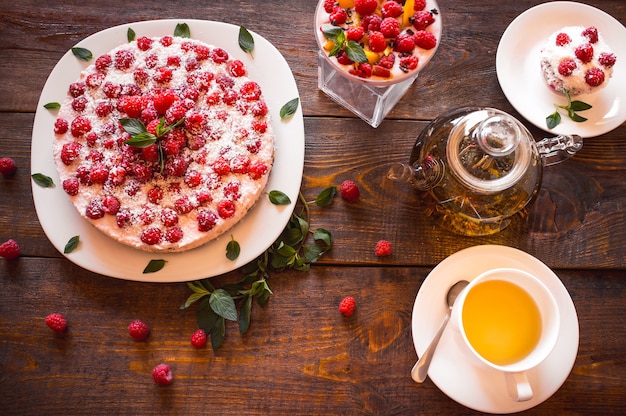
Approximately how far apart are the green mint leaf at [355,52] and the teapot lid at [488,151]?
0.98ft

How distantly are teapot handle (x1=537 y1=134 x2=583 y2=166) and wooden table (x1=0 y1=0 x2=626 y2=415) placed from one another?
9.2 inches

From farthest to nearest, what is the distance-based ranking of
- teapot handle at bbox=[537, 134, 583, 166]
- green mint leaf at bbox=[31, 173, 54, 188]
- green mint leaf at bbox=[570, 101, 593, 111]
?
1. green mint leaf at bbox=[570, 101, 593, 111]
2. green mint leaf at bbox=[31, 173, 54, 188]
3. teapot handle at bbox=[537, 134, 583, 166]

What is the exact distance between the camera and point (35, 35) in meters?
1.79

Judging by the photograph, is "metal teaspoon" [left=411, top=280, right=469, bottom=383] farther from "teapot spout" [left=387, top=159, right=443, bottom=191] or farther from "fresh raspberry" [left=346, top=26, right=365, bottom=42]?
"fresh raspberry" [left=346, top=26, right=365, bottom=42]

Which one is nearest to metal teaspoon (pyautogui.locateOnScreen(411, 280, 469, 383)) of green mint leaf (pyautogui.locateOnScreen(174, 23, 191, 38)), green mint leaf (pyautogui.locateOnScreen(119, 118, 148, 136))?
green mint leaf (pyautogui.locateOnScreen(119, 118, 148, 136))

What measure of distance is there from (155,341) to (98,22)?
989mm

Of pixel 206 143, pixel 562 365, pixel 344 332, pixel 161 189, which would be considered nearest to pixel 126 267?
pixel 161 189

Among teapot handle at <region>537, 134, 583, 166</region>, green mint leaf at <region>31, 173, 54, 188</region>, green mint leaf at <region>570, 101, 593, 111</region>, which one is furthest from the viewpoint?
green mint leaf at <region>570, 101, 593, 111</region>

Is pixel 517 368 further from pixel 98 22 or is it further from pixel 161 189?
pixel 98 22

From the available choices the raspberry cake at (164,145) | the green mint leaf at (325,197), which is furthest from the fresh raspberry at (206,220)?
the green mint leaf at (325,197)

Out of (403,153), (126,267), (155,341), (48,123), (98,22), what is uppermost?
(98,22)

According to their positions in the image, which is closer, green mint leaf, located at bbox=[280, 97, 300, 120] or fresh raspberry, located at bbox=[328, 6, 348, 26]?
fresh raspberry, located at bbox=[328, 6, 348, 26]

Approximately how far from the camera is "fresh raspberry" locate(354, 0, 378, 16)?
1.51m

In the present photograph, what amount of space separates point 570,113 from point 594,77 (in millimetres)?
118
